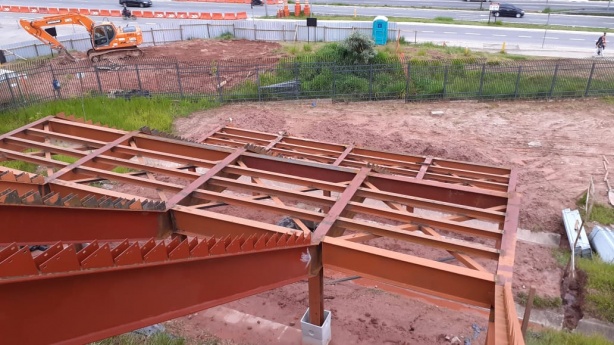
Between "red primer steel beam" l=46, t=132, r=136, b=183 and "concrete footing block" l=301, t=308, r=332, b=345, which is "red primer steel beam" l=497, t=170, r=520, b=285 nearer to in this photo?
"concrete footing block" l=301, t=308, r=332, b=345

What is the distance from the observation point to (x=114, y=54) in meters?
26.8

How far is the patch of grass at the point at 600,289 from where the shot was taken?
9.25 meters

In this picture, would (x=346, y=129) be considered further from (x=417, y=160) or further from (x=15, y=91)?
(x=15, y=91)

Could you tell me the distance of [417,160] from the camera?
30.8 feet

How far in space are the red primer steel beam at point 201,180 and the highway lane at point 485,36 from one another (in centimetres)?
2480

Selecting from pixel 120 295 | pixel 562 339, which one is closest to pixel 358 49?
pixel 562 339

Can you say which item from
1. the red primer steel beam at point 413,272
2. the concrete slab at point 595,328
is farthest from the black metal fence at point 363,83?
the red primer steel beam at point 413,272

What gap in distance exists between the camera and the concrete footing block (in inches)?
311

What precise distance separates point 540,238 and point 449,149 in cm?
504

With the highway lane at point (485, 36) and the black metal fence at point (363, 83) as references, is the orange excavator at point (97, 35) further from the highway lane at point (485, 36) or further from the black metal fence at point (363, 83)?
the highway lane at point (485, 36)

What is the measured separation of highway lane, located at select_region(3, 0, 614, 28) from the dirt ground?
22.0 m

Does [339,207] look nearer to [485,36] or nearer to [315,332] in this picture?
[315,332]

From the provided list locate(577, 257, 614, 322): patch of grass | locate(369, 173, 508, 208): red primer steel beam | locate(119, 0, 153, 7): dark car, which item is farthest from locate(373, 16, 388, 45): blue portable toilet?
locate(119, 0, 153, 7): dark car

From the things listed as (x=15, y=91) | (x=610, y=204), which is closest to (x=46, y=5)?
(x=15, y=91)
